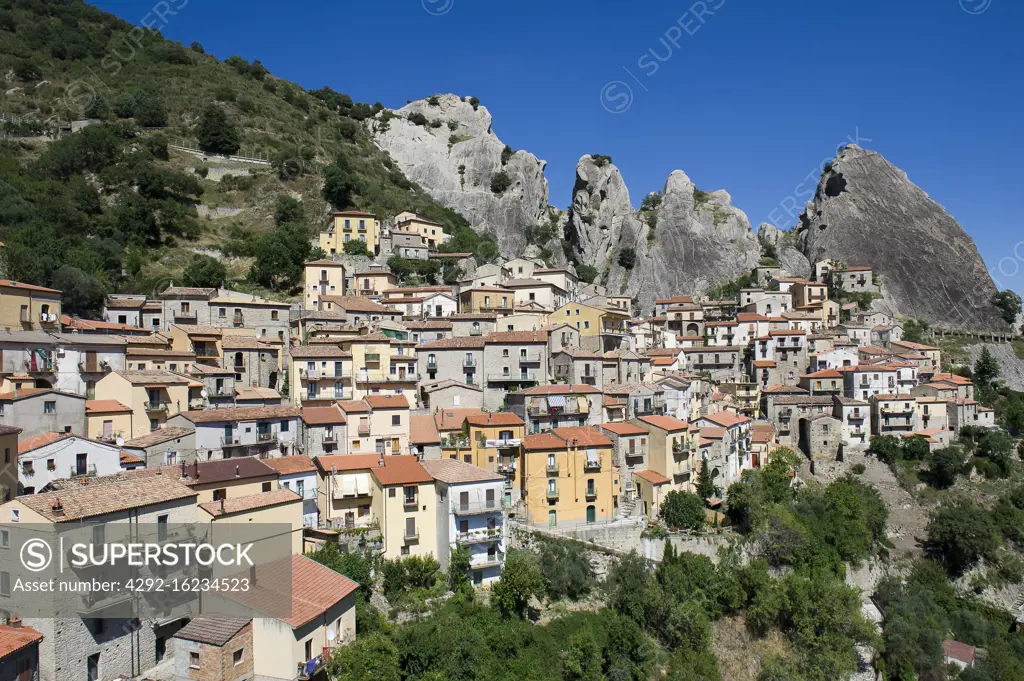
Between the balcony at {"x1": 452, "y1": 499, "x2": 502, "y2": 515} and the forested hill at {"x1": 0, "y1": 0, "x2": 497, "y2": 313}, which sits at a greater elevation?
the forested hill at {"x1": 0, "y1": 0, "x2": 497, "y2": 313}

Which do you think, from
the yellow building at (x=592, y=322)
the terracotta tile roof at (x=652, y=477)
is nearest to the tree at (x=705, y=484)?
the terracotta tile roof at (x=652, y=477)

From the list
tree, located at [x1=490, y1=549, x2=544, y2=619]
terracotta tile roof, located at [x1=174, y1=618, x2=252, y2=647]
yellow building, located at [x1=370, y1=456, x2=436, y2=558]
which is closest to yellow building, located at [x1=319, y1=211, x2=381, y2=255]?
yellow building, located at [x1=370, y1=456, x2=436, y2=558]

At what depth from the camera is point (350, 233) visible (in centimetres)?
6738

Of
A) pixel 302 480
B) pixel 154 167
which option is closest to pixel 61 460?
pixel 302 480

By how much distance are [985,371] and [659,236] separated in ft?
140

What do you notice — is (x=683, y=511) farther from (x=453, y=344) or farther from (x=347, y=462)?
(x=347, y=462)

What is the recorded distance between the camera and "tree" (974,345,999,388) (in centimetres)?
6218

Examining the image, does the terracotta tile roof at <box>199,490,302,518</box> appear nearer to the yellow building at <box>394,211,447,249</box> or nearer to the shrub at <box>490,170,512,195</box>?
the yellow building at <box>394,211,447,249</box>

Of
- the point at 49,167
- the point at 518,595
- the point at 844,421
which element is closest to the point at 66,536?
the point at 518,595

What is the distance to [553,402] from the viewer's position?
121 ft

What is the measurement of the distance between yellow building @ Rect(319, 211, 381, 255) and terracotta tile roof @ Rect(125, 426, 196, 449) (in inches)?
1564

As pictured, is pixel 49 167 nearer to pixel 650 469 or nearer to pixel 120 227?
pixel 120 227

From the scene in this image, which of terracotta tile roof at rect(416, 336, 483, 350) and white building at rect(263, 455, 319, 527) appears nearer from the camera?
white building at rect(263, 455, 319, 527)

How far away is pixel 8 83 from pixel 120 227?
41.0m
